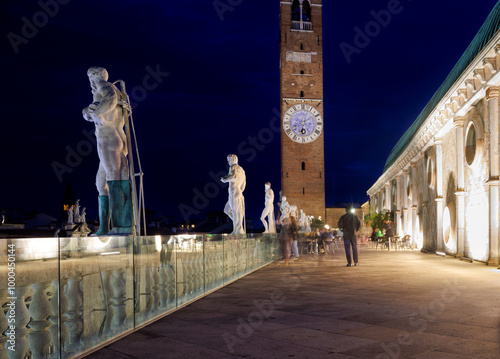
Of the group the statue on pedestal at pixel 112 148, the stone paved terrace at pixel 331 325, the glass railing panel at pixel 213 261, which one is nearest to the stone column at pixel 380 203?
the stone paved terrace at pixel 331 325

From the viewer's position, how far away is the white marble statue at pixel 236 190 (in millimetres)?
16000

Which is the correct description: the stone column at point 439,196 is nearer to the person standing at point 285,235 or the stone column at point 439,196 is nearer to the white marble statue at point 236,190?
the person standing at point 285,235

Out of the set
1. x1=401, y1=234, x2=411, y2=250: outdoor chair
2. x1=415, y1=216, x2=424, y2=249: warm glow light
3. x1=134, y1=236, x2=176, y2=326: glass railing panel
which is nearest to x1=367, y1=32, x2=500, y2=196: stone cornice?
x1=415, y1=216, x2=424, y2=249: warm glow light

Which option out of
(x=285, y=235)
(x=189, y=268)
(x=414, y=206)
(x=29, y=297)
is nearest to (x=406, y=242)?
(x=414, y=206)

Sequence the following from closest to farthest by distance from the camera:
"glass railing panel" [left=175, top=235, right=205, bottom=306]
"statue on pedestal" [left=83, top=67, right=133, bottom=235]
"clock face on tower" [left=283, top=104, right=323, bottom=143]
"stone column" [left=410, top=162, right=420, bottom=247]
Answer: "glass railing panel" [left=175, top=235, right=205, bottom=306]
"statue on pedestal" [left=83, top=67, right=133, bottom=235]
"stone column" [left=410, top=162, right=420, bottom=247]
"clock face on tower" [left=283, top=104, right=323, bottom=143]

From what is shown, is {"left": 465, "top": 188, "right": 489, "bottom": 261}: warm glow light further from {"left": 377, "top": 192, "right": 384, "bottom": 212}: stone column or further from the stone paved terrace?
{"left": 377, "top": 192, "right": 384, "bottom": 212}: stone column

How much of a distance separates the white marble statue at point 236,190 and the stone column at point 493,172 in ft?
23.4

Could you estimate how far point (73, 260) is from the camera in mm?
4320

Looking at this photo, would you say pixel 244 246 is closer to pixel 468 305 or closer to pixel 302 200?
pixel 468 305

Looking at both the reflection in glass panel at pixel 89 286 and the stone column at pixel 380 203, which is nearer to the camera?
the reflection in glass panel at pixel 89 286

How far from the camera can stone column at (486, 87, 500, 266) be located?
14336 mm

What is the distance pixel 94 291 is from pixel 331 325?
8.68ft

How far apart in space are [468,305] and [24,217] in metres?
89.8

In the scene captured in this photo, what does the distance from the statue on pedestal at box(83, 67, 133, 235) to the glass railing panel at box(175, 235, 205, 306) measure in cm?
89
